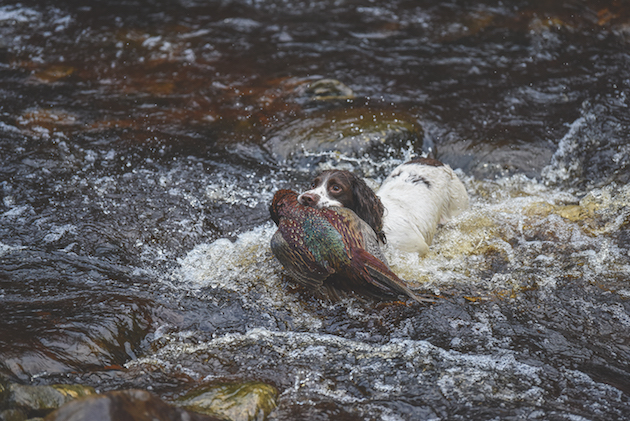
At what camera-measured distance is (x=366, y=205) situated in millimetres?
4426

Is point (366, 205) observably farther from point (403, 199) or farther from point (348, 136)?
point (348, 136)

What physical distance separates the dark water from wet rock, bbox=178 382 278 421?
0.08 m

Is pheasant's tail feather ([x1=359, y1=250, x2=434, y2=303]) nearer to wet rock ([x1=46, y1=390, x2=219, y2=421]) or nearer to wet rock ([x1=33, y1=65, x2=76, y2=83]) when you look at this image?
wet rock ([x1=46, y1=390, x2=219, y2=421])

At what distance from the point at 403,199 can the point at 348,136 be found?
60.8 inches

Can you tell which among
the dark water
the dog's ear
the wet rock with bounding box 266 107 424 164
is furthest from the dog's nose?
the wet rock with bounding box 266 107 424 164

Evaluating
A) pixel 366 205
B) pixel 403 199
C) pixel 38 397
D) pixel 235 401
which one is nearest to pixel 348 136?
pixel 403 199

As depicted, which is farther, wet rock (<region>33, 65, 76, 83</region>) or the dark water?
wet rock (<region>33, 65, 76, 83</region>)

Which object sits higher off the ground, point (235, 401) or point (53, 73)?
point (53, 73)

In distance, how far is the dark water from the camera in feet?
10.7

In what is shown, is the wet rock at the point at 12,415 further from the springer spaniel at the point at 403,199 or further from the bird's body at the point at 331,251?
the springer spaniel at the point at 403,199

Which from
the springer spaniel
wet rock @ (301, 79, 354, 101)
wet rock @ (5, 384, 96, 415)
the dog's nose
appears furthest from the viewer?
wet rock @ (301, 79, 354, 101)

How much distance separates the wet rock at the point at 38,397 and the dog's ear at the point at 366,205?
A: 93.5 inches

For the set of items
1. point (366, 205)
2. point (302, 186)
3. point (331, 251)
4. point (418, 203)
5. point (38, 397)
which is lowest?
point (302, 186)

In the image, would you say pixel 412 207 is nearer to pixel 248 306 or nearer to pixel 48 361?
pixel 248 306
